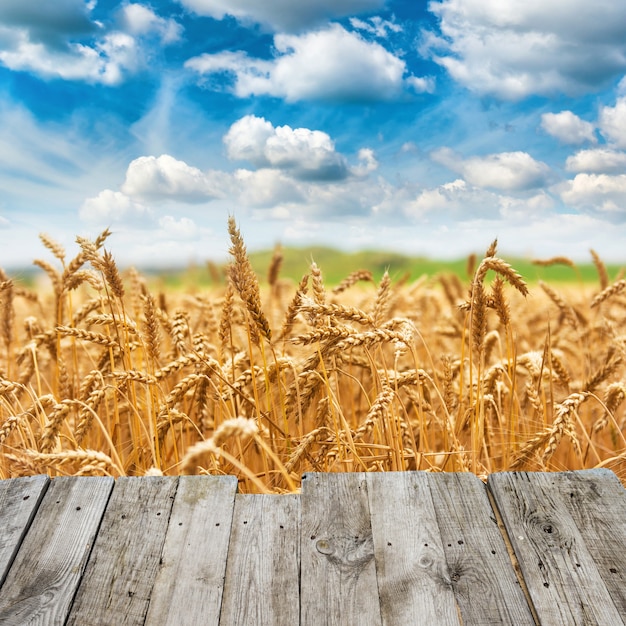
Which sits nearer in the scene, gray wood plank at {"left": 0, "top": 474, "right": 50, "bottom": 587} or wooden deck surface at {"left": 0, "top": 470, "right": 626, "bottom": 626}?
wooden deck surface at {"left": 0, "top": 470, "right": 626, "bottom": 626}

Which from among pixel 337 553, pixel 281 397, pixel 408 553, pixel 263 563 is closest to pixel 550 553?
pixel 408 553

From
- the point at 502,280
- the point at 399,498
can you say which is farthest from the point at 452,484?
the point at 502,280

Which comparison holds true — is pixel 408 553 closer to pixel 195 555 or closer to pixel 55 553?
pixel 195 555

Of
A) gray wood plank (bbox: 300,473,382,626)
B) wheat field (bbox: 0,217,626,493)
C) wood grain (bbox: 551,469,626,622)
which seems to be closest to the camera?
gray wood plank (bbox: 300,473,382,626)

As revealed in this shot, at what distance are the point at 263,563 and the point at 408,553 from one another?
1.11 ft

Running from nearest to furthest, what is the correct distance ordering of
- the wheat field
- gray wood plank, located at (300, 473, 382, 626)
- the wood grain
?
gray wood plank, located at (300, 473, 382, 626) < the wood grain < the wheat field

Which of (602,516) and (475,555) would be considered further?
(602,516)

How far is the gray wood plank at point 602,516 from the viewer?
1473mm

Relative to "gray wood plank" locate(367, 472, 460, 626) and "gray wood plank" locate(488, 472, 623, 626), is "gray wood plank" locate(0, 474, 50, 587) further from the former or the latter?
"gray wood plank" locate(488, 472, 623, 626)

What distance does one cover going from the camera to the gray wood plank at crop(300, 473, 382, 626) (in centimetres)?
137

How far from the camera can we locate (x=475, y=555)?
1.51 metres

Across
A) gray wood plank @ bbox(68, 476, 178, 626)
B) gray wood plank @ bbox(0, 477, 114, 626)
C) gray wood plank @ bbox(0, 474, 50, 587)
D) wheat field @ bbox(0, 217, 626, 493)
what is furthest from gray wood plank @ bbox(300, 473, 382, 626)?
gray wood plank @ bbox(0, 474, 50, 587)

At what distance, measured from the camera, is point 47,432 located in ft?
6.41

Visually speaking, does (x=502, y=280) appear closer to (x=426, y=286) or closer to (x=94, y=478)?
(x=94, y=478)
